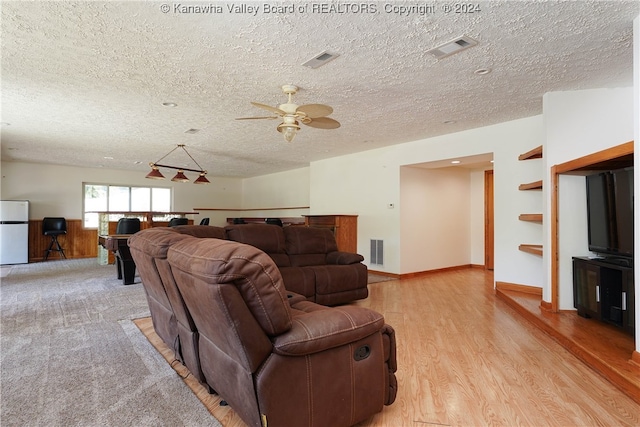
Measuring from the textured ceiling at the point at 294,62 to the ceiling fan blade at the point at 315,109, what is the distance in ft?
1.01

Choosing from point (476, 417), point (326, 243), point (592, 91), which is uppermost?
point (592, 91)

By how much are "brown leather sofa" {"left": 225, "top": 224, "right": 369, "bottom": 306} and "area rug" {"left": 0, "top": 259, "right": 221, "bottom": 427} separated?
1470 mm

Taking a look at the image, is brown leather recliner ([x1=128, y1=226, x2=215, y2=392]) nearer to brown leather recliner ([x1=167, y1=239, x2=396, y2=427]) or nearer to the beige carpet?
the beige carpet

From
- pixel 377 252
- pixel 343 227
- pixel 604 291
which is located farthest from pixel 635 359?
pixel 343 227

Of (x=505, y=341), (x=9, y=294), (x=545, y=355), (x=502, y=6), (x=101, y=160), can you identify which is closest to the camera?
(x=502, y=6)

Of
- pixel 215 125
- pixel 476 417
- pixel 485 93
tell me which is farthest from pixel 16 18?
pixel 485 93

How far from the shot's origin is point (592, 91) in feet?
11.2

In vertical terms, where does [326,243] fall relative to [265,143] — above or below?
below

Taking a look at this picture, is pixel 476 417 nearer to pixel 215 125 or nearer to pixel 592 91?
pixel 592 91

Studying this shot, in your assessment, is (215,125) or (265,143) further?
(265,143)

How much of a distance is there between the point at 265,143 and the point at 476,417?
5.18 m

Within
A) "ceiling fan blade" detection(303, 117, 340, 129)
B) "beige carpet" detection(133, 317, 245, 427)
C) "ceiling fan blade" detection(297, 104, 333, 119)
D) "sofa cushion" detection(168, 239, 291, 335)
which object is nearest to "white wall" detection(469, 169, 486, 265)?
"ceiling fan blade" detection(303, 117, 340, 129)

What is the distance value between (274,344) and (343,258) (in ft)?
10.1

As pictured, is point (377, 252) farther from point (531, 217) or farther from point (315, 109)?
point (315, 109)
